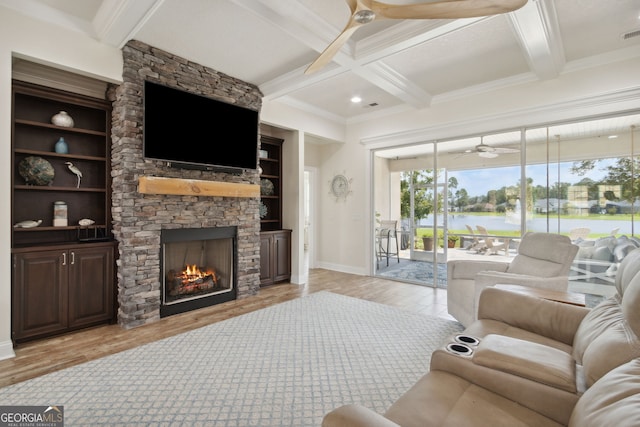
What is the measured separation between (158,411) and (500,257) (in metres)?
4.50

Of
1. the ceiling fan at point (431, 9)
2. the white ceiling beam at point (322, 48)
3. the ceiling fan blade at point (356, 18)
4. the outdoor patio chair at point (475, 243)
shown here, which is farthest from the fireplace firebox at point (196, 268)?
the outdoor patio chair at point (475, 243)

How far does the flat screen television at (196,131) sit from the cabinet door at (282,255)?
1.38 m

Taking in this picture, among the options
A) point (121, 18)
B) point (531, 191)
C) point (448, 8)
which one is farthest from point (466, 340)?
point (121, 18)

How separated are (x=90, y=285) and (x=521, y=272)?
4463 mm

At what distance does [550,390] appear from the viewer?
A: 3.97 ft

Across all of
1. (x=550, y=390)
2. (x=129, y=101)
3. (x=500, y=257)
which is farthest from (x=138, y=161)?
(x=500, y=257)

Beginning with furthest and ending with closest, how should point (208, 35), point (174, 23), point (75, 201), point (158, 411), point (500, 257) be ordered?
point (500, 257) → point (75, 201) → point (208, 35) → point (174, 23) → point (158, 411)

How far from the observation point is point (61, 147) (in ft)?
11.1

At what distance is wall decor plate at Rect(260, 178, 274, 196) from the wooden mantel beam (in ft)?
2.87

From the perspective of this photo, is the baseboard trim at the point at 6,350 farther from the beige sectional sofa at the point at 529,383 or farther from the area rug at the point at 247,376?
the beige sectional sofa at the point at 529,383

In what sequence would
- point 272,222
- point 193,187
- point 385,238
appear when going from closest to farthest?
point 193,187, point 272,222, point 385,238

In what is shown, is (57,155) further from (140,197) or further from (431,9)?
(431,9)

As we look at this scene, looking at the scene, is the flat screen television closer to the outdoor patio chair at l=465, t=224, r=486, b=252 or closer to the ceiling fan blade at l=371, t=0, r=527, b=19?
the ceiling fan blade at l=371, t=0, r=527, b=19

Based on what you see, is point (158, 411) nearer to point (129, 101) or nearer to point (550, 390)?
point (550, 390)
